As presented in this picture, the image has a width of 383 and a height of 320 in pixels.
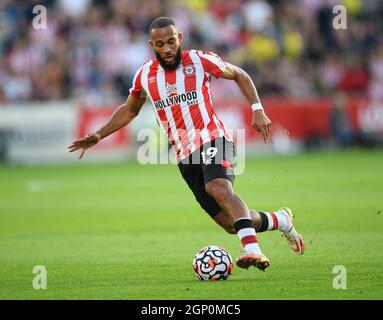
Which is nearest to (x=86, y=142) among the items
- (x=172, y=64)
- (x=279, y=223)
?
(x=172, y=64)

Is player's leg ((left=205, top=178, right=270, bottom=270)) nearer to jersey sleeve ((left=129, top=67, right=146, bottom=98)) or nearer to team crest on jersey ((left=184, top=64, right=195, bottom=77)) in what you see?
team crest on jersey ((left=184, top=64, right=195, bottom=77))

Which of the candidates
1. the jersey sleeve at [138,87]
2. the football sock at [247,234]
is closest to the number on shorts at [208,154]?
the football sock at [247,234]

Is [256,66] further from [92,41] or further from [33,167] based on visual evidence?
[33,167]

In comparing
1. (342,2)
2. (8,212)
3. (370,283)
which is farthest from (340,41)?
(370,283)

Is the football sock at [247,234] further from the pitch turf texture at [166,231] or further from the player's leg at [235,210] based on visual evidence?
the pitch turf texture at [166,231]

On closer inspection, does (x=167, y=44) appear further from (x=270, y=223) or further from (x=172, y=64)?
(x=270, y=223)

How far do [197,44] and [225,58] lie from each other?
913 millimetres

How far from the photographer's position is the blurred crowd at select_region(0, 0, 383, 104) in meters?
26.8

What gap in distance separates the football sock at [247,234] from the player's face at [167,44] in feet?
5.85

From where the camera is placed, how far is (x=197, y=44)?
2825 centimetres

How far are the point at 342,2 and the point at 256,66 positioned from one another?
3.80 metres

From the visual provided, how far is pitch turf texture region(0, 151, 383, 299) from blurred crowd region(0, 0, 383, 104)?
3267mm

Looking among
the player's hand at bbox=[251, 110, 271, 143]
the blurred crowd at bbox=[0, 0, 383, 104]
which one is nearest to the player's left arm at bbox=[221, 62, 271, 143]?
the player's hand at bbox=[251, 110, 271, 143]

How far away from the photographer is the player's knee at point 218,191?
9289mm
